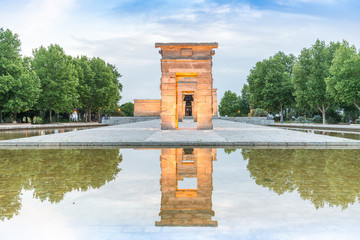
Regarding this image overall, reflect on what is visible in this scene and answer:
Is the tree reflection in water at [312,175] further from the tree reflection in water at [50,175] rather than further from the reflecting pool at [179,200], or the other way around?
the tree reflection in water at [50,175]

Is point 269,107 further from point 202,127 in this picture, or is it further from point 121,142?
point 121,142

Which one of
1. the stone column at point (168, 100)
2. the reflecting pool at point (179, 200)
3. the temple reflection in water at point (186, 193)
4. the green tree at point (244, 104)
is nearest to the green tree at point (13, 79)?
the stone column at point (168, 100)

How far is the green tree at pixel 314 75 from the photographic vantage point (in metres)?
49.1

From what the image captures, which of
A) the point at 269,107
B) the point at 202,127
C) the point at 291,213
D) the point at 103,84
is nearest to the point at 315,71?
the point at 269,107

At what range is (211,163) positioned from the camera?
9.22 m

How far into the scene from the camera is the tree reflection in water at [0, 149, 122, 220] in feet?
18.2

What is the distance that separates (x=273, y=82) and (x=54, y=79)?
4118cm

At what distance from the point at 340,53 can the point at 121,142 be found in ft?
132

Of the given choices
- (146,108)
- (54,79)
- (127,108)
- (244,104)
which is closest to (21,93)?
(54,79)

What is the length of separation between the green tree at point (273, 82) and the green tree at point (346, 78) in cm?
1620

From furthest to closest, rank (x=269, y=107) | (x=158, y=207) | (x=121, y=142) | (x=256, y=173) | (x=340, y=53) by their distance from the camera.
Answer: (x=269, y=107), (x=340, y=53), (x=121, y=142), (x=256, y=173), (x=158, y=207)

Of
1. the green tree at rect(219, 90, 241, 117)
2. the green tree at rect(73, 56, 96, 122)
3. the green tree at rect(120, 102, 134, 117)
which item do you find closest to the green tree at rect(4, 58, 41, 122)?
the green tree at rect(73, 56, 96, 122)

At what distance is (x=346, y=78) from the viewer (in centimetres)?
4238

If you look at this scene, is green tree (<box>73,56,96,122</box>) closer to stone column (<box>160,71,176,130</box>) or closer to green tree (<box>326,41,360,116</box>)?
stone column (<box>160,71,176,130</box>)
